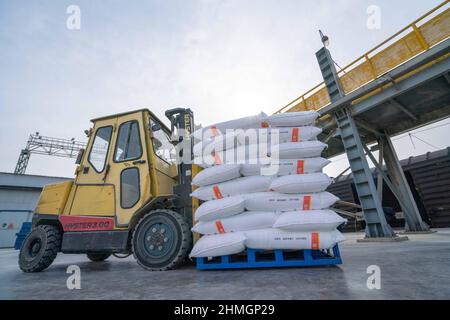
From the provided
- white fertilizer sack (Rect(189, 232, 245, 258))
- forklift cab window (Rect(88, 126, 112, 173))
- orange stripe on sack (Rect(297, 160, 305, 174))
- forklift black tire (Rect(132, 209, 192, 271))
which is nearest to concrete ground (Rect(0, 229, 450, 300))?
white fertilizer sack (Rect(189, 232, 245, 258))

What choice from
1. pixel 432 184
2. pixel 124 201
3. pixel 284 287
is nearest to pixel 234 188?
pixel 284 287

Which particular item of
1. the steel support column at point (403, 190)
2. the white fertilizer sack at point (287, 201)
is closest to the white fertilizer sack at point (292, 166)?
the white fertilizer sack at point (287, 201)

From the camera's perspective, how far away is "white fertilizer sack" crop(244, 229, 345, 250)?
266cm

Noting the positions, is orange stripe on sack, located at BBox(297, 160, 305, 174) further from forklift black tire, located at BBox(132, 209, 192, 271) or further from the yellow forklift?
forklift black tire, located at BBox(132, 209, 192, 271)

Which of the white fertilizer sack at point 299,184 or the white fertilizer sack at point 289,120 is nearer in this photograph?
the white fertilizer sack at point 299,184

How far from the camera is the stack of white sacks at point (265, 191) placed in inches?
108

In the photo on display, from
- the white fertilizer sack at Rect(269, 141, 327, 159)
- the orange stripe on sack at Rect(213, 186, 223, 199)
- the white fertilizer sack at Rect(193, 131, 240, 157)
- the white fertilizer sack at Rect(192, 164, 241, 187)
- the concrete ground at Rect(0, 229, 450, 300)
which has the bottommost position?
the concrete ground at Rect(0, 229, 450, 300)

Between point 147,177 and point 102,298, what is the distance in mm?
1936

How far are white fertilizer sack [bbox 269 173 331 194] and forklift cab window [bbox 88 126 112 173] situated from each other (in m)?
3.10

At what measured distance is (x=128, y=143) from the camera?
13.0 feet

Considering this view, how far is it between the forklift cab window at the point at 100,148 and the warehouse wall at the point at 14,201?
61.7 feet

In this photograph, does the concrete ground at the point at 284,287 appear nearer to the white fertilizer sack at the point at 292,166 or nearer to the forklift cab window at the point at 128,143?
the white fertilizer sack at the point at 292,166

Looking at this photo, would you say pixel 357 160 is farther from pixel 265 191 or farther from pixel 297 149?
pixel 265 191
